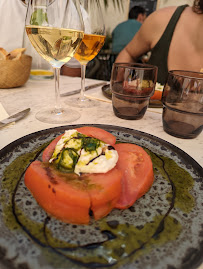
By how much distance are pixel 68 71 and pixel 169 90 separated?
128cm

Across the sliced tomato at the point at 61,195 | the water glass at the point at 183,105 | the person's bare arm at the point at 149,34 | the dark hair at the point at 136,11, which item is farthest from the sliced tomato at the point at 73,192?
the dark hair at the point at 136,11

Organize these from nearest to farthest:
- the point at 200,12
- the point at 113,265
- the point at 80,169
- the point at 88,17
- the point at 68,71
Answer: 1. the point at 113,265
2. the point at 80,169
3. the point at 88,17
4. the point at 200,12
5. the point at 68,71

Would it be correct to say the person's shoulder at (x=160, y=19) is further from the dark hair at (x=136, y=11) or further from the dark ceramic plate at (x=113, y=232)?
the dark hair at (x=136, y=11)

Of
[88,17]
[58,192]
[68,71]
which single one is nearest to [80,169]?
[58,192]

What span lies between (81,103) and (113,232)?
2.57 feet

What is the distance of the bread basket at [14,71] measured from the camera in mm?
1036

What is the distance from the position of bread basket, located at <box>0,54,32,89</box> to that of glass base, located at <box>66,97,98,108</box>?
1.03 ft

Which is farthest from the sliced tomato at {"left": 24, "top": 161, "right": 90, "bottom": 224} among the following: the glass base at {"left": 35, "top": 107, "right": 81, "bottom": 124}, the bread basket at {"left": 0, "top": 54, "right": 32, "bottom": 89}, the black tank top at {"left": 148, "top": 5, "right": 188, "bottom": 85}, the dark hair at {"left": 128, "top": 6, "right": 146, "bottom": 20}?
the dark hair at {"left": 128, "top": 6, "right": 146, "bottom": 20}

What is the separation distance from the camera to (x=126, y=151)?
46 centimetres

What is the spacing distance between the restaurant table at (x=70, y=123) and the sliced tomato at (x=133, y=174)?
0.81 feet

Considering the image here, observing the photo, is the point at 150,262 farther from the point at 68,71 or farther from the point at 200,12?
the point at 200,12

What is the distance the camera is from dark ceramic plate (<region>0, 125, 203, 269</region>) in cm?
24

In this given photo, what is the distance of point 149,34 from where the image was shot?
1.92m

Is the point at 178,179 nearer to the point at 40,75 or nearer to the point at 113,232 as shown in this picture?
the point at 113,232
